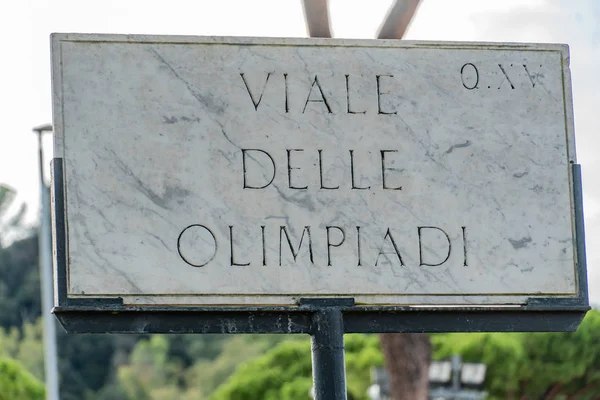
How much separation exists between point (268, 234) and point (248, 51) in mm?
651

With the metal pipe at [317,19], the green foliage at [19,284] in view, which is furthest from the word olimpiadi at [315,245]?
the green foliage at [19,284]

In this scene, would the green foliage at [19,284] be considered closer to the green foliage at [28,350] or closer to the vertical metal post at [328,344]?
the green foliage at [28,350]

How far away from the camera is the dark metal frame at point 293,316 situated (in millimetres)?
4418

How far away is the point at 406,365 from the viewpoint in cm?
1864

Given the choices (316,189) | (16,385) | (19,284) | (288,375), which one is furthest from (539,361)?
(19,284)

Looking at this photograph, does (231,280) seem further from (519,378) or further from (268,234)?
(519,378)

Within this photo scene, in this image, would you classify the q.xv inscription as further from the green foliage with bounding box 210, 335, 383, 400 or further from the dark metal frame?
the green foliage with bounding box 210, 335, 383, 400

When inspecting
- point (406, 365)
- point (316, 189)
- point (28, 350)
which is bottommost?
point (28, 350)

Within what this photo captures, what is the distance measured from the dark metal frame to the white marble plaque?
3 cm

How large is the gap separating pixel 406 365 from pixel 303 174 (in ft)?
46.9

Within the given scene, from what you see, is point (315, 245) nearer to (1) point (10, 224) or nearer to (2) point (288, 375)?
(2) point (288, 375)

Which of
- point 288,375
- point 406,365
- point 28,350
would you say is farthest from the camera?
point 28,350

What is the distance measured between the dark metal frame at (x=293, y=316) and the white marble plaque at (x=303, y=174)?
0.11 feet

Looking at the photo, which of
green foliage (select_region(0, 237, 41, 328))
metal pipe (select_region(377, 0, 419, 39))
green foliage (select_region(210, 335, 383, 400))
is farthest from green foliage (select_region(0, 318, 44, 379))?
metal pipe (select_region(377, 0, 419, 39))
